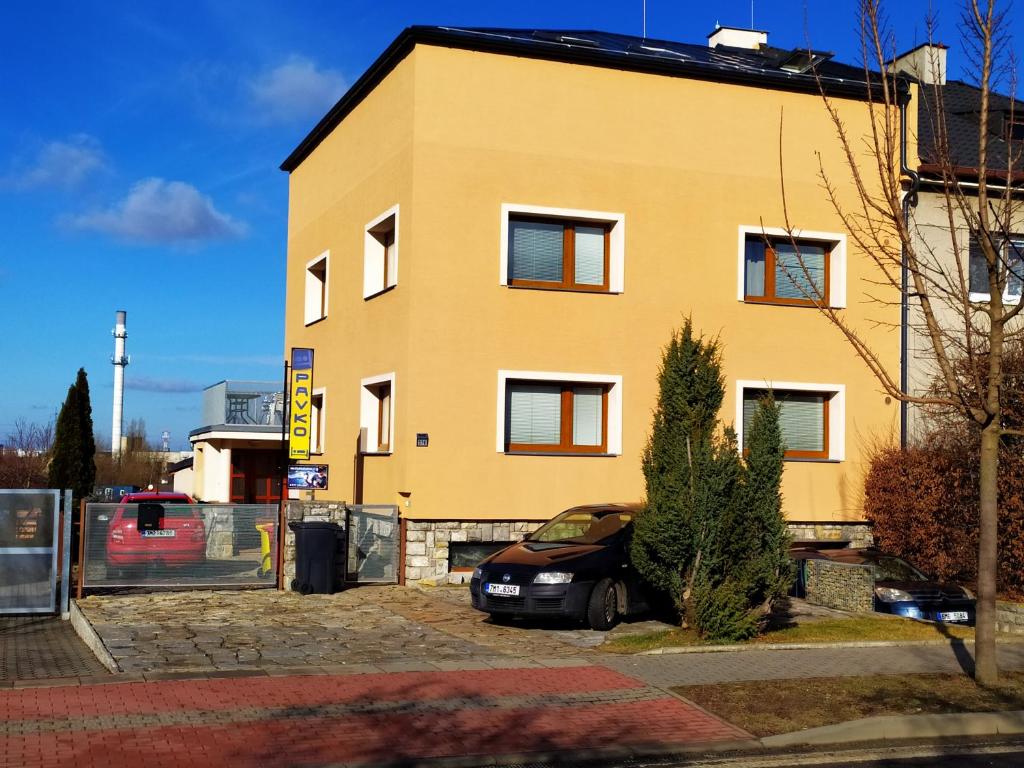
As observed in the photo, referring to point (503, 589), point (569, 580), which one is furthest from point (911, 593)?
point (503, 589)

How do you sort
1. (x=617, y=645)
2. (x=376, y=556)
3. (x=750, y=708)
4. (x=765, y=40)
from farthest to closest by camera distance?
(x=765, y=40) < (x=376, y=556) < (x=617, y=645) < (x=750, y=708)

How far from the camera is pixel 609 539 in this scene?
14414 mm

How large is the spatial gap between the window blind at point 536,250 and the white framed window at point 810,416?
13.5 ft

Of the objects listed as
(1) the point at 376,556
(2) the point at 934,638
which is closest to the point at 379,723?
(2) the point at 934,638

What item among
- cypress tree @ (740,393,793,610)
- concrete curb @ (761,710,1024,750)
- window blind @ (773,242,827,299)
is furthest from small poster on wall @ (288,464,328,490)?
concrete curb @ (761,710,1024,750)

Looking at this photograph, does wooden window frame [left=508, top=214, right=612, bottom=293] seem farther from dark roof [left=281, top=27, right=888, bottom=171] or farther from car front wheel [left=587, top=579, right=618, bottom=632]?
car front wheel [left=587, top=579, right=618, bottom=632]

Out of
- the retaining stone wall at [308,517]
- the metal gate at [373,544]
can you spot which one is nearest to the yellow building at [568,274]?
the metal gate at [373,544]

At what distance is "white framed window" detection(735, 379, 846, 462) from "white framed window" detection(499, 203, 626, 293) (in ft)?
11.1

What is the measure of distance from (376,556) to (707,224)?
8.11m

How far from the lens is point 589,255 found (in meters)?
19.6

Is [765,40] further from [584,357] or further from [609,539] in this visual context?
[609,539]

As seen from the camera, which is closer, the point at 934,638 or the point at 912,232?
the point at 934,638

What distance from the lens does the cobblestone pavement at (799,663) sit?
11.1 meters

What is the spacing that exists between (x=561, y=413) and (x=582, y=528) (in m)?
4.44
